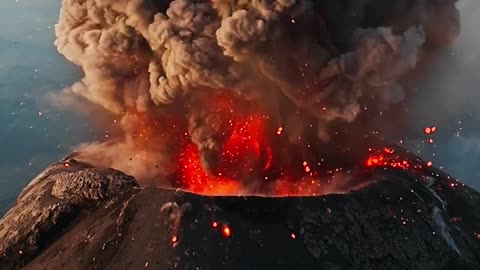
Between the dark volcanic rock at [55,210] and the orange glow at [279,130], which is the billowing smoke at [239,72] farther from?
the dark volcanic rock at [55,210]

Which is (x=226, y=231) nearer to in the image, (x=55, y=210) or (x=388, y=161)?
(x=55, y=210)

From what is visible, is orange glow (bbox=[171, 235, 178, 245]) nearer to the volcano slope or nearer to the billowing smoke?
the volcano slope

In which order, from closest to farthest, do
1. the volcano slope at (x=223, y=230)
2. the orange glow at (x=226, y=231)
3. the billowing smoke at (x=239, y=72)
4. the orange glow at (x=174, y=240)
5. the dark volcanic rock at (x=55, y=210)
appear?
the orange glow at (x=174, y=240) → the volcano slope at (x=223, y=230) → the orange glow at (x=226, y=231) → the billowing smoke at (x=239, y=72) → the dark volcanic rock at (x=55, y=210)

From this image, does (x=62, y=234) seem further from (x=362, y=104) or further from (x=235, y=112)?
(x=362, y=104)

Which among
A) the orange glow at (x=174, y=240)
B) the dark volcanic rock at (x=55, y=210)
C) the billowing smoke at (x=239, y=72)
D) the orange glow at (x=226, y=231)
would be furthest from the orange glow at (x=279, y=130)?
the orange glow at (x=174, y=240)

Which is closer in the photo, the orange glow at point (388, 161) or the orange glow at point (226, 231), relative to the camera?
the orange glow at point (226, 231)

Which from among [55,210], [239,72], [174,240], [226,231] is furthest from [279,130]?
[55,210]

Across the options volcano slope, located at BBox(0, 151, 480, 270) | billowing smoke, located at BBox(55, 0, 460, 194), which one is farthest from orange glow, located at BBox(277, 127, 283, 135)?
volcano slope, located at BBox(0, 151, 480, 270)
